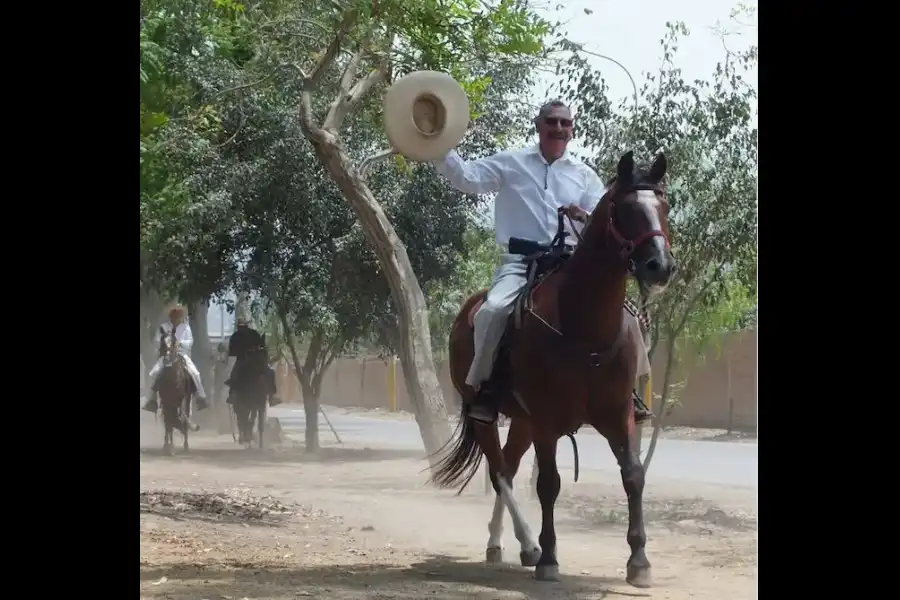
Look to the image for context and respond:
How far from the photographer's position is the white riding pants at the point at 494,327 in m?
4.63

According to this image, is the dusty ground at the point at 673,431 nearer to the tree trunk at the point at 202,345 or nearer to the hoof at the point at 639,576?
the tree trunk at the point at 202,345

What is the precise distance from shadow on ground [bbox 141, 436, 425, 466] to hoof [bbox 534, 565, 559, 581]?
178 cm

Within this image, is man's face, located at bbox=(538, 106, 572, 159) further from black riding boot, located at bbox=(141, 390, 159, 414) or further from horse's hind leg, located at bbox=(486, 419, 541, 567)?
black riding boot, located at bbox=(141, 390, 159, 414)

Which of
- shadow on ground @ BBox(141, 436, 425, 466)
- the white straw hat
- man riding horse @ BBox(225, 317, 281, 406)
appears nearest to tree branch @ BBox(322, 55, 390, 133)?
man riding horse @ BBox(225, 317, 281, 406)

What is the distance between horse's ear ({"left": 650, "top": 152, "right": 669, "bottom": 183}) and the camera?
163 inches

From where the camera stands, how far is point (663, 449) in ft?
22.1

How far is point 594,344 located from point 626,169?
2.29ft

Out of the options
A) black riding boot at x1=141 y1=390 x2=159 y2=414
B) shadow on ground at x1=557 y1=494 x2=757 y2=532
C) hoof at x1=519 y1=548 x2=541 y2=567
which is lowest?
hoof at x1=519 y1=548 x2=541 y2=567

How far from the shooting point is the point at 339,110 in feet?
20.8

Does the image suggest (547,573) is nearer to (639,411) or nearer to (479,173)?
(639,411)

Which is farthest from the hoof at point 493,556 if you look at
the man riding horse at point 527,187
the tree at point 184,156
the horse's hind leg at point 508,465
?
the tree at point 184,156

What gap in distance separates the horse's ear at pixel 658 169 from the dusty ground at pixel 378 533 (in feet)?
5.51
